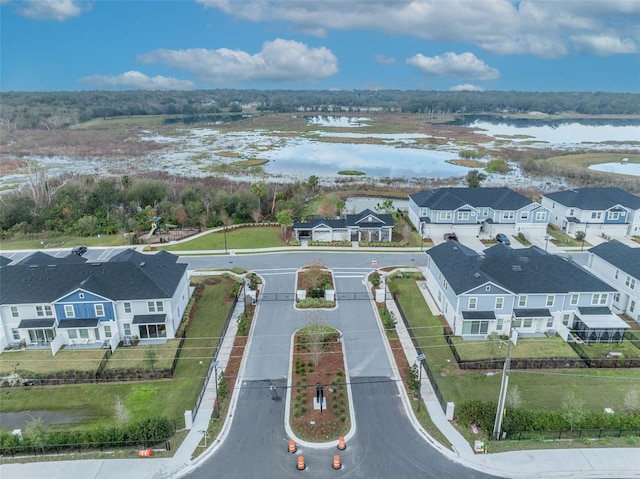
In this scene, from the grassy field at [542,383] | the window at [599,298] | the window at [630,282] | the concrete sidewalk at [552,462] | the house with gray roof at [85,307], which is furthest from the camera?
the window at [630,282]

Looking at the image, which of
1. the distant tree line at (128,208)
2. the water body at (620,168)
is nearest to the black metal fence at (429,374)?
the distant tree line at (128,208)

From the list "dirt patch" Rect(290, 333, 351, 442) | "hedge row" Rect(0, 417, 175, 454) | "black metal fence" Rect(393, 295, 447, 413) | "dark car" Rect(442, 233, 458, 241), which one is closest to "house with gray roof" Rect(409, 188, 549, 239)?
"dark car" Rect(442, 233, 458, 241)

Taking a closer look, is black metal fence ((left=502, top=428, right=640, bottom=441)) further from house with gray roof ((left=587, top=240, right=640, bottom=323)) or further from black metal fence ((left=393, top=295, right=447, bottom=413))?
house with gray roof ((left=587, top=240, right=640, bottom=323))

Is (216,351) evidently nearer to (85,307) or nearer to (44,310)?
(85,307)

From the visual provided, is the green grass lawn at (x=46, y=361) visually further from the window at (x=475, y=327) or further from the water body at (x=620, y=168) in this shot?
the water body at (x=620, y=168)

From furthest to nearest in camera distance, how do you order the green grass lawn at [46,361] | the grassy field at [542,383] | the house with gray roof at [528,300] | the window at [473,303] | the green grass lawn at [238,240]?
the green grass lawn at [238,240]
the window at [473,303]
the house with gray roof at [528,300]
the green grass lawn at [46,361]
the grassy field at [542,383]

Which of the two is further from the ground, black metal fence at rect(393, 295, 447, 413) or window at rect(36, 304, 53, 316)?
window at rect(36, 304, 53, 316)
